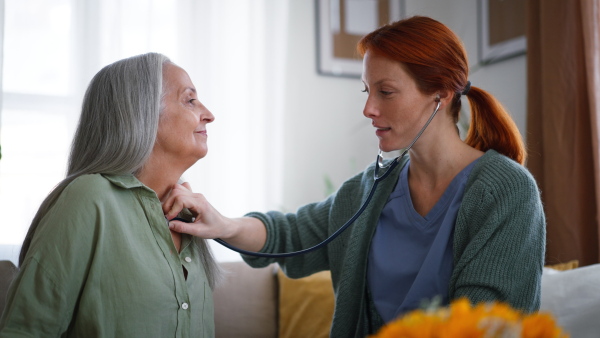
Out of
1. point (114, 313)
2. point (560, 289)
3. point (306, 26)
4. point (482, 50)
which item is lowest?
point (560, 289)

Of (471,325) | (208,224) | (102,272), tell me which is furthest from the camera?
(208,224)

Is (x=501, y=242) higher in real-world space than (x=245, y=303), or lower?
higher

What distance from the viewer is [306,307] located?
88.7 inches

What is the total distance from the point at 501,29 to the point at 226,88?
1.39m

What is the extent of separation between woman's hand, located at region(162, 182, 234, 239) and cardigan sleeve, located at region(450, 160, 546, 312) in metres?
0.57

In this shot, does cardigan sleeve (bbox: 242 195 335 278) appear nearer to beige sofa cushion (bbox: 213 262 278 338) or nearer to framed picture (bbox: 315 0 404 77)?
beige sofa cushion (bbox: 213 262 278 338)

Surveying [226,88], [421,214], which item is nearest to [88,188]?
[421,214]

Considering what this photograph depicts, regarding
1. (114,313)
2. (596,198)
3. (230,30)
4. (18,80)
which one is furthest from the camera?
(230,30)

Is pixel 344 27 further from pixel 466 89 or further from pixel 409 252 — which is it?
pixel 409 252

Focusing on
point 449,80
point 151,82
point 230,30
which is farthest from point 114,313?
point 230,30

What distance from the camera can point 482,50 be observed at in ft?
9.59

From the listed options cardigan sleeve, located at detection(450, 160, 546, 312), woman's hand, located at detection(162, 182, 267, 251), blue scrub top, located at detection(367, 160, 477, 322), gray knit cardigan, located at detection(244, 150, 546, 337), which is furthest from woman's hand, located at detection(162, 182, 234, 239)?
cardigan sleeve, located at detection(450, 160, 546, 312)

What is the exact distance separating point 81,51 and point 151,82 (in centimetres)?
143

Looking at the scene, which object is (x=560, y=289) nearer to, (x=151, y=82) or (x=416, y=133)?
(x=416, y=133)
